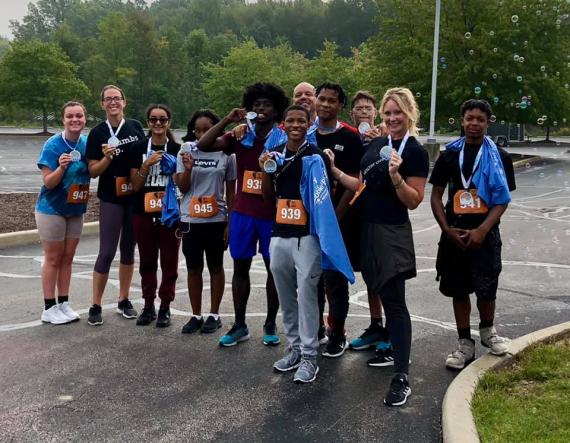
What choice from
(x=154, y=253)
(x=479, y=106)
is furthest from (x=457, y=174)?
(x=154, y=253)

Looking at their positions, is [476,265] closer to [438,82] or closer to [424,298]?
[424,298]

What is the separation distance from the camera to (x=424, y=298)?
253 inches

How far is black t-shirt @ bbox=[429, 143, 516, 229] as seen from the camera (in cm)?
431

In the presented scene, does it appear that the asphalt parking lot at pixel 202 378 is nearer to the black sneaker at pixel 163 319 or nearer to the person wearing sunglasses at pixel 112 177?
the black sneaker at pixel 163 319

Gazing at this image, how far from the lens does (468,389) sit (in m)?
3.90

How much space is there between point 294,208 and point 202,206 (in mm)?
1148

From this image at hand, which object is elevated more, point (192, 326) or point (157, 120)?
point (157, 120)

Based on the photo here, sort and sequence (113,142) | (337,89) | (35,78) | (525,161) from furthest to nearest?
(35,78), (525,161), (113,142), (337,89)

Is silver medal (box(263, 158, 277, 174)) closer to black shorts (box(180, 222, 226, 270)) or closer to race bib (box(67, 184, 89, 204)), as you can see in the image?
black shorts (box(180, 222, 226, 270))

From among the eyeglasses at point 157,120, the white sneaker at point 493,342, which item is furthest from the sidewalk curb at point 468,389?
the eyeglasses at point 157,120

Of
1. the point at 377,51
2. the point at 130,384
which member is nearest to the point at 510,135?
the point at 377,51

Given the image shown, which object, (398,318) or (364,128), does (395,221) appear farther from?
(364,128)

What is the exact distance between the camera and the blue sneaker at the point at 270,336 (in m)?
5.01

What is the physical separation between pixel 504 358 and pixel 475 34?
2289 cm
